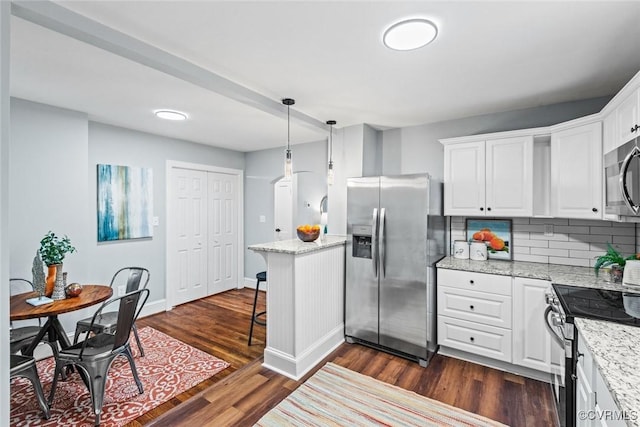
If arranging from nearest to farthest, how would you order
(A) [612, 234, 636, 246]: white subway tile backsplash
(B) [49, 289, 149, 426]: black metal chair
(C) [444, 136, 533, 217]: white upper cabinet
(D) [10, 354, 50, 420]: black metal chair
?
(D) [10, 354, 50, 420]: black metal chair
(B) [49, 289, 149, 426]: black metal chair
(A) [612, 234, 636, 246]: white subway tile backsplash
(C) [444, 136, 533, 217]: white upper cabinet

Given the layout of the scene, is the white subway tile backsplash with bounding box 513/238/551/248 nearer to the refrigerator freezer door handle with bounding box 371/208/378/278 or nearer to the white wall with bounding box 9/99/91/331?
the refrigerator freezer door handle with bounding box 371/208/378/278

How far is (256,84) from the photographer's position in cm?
251

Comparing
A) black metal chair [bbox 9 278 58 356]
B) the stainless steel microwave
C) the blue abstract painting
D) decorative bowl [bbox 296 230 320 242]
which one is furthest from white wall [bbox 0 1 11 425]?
the stainless steel microwave

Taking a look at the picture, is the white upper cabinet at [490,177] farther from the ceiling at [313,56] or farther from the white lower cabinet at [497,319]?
the white lower cabinet at [497,319]

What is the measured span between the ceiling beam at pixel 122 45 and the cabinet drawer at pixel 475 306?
2493 mm

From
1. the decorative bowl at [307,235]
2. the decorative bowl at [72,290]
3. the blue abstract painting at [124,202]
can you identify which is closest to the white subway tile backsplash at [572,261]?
the decorative bowl at [307,235]

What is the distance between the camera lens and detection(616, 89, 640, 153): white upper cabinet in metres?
1.75

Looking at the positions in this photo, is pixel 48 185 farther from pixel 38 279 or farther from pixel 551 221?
pixel 551 221

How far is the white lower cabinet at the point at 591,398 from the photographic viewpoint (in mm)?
999

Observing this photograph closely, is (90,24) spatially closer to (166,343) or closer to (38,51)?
(38,51)

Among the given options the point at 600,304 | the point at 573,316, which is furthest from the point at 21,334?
the point at 600,304

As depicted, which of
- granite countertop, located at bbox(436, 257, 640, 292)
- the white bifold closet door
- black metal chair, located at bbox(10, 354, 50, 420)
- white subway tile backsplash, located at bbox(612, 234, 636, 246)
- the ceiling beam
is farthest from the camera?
the white bifold closet door

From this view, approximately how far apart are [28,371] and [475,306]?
340cm

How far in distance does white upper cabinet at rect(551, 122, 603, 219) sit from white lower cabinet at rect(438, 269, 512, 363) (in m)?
0.80
